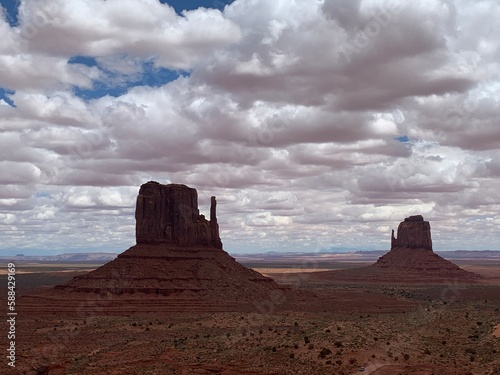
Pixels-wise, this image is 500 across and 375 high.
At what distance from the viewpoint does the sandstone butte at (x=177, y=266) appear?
114750mm

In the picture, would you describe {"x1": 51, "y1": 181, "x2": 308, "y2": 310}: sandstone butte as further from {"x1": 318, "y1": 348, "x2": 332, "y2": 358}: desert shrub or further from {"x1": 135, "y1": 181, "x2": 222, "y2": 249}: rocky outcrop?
{"x1": 318, "y1": 348, "x2": 332, "y2": 358}: desert shrub

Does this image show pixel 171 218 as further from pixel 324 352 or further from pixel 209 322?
pixel 324 352

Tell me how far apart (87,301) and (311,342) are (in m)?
69.1

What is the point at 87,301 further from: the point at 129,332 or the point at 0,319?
the point at 129,332

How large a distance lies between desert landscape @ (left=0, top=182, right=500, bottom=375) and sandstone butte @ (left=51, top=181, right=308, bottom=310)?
22cm

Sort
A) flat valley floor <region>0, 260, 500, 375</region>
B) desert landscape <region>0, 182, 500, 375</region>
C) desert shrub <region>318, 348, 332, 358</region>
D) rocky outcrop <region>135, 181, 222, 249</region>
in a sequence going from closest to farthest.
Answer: flat valley floor <region>0, 260, 500, 375</region>
desert shrub <region>318, 348, 332, 358</region>
desert landscape <region>0, 182, 500, 375</region>
rocky outcrop <region>135, 181, 222, 249</region>

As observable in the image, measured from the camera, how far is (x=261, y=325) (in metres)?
80.9

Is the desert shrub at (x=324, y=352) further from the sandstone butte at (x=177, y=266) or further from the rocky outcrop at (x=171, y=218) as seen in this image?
the rocky outcrop at (x=171, y=218)

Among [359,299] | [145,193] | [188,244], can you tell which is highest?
[145,193]

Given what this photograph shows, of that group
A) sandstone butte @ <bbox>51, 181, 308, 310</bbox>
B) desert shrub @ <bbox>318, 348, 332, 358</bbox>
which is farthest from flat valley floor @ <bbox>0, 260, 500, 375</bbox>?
sandstone butte @ <bbox>51, 181, 308, 310</bbox>

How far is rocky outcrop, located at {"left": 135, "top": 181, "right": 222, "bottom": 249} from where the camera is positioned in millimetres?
128875

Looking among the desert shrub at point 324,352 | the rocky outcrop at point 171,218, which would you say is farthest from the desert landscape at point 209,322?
the rocky outcrop at point 171,218

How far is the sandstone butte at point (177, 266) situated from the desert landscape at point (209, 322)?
0.22 metres

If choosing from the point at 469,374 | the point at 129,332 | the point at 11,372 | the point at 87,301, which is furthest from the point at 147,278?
the point at 469,374
